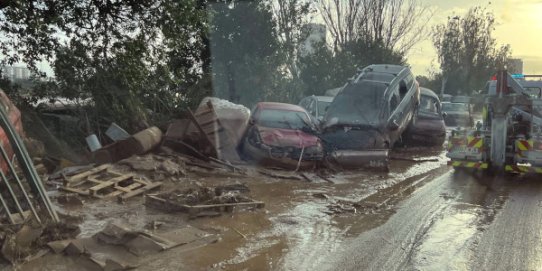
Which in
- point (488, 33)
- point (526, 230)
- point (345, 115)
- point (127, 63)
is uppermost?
point (488, 33)

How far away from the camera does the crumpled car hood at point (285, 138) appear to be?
11164 mm

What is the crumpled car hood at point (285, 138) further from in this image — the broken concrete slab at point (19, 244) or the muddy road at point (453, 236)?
the broken concrete slab at point (19, 244)

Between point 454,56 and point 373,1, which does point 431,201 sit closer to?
point 373,1

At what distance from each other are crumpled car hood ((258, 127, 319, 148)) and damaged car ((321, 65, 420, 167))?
693mm

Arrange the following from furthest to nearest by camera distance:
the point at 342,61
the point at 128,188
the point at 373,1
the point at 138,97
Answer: the point at 373,1, the point at 342,61, the point at 138,97, the point at 128,188

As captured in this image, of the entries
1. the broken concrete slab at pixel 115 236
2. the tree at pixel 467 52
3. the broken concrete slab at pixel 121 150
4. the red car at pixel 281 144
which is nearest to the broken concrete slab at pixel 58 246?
the broken concrete slab at pixel 115 236

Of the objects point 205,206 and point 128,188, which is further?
point 128,188

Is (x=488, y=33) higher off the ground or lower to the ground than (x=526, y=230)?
higher

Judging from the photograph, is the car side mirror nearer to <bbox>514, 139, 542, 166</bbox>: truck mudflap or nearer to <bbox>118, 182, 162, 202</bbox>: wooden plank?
<bbox>514, 139, 542, 166</bbox>: truck mudflap

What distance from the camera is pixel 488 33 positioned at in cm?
5034

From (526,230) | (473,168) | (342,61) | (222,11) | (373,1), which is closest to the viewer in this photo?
(526,230)

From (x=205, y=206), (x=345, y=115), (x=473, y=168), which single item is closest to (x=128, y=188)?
(x=205, y=206)

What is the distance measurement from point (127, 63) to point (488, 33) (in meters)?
A: 46.5

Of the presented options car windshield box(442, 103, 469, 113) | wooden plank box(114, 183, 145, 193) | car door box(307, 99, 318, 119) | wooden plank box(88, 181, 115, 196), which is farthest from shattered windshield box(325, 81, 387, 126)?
car windshield box(442, 103, 469, 113)
